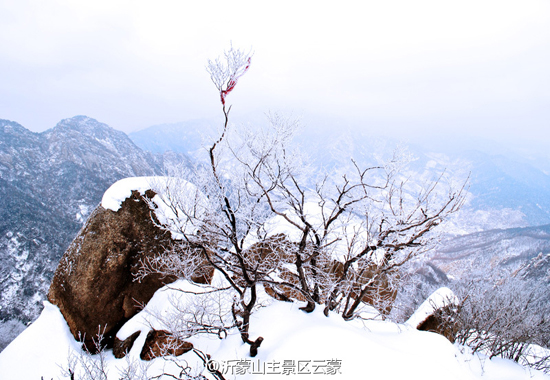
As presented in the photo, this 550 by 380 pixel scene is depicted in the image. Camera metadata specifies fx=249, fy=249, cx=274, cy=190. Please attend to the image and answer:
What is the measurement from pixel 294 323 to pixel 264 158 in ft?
14.5

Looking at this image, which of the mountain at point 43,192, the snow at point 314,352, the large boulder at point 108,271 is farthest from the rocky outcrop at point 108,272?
the mountain at point 43,192

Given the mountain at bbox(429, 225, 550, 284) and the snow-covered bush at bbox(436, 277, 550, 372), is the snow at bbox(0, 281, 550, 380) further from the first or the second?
the mountain at bbox(429, 225, 550, 284)

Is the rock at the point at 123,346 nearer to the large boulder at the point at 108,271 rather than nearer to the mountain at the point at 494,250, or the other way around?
the large boulder at the point at 108,271

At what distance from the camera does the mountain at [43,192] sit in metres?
61.7

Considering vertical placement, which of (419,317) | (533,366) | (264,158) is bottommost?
(533,366)

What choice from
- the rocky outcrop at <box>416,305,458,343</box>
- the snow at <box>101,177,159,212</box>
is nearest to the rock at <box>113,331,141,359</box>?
the snow at <box>101,177,159,212</box>

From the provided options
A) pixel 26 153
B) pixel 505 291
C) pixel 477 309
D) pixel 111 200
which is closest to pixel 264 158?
pixel 111 200

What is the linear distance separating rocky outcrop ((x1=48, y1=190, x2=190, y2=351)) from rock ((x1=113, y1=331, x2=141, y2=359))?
93 cm

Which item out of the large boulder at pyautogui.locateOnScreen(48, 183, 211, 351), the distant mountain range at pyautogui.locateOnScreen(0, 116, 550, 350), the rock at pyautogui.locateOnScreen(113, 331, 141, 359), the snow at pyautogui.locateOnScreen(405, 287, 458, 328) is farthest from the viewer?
the distant mountain range at pyautogui.locateOnScreen(0, 116, 550, 350)

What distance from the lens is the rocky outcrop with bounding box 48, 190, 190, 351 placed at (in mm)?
10133

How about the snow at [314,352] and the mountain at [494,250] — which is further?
the mountain at [494,250]

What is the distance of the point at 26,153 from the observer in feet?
403

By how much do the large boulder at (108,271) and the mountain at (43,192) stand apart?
41.1 ft

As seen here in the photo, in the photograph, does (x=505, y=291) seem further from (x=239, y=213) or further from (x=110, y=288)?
(x=110, y=288)
